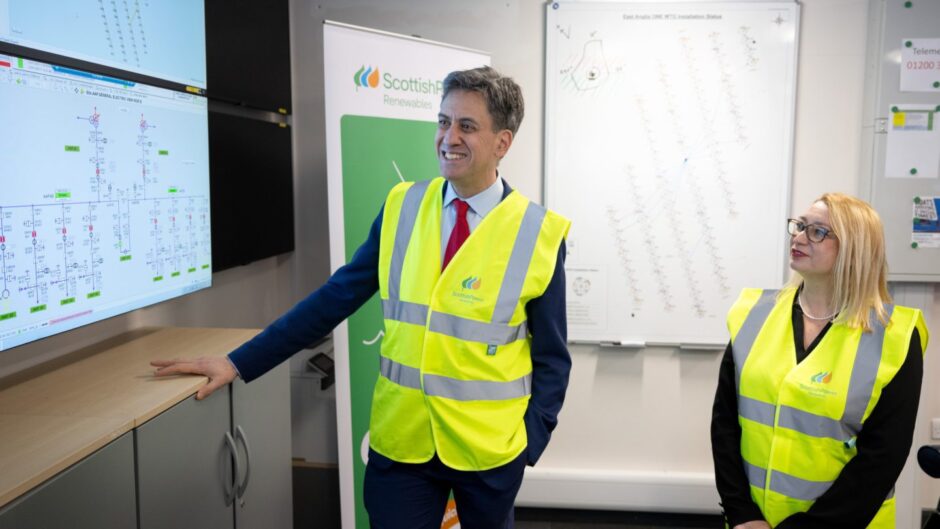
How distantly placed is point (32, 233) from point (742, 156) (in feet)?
8.72

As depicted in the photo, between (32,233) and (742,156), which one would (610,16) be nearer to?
(742,156)

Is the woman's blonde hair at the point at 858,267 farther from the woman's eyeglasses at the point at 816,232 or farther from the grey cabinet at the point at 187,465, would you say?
the grey cabinet at the point at 187,465

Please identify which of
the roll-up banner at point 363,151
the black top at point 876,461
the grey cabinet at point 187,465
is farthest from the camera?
the roll-up banner at point 363,151

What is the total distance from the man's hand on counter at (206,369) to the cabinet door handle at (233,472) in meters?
0.18

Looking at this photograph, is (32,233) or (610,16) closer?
(32,233)

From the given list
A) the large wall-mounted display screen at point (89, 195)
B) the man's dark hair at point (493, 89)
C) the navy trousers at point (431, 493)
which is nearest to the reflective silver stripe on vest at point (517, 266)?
the man's dark hair at point (493, 89)

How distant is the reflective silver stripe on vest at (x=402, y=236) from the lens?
159 centimetres

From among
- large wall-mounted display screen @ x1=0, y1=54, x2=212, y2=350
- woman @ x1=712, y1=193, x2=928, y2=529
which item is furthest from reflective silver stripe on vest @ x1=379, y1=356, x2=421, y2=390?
woman @ x1=712, y1=193, x2=928, y2=529

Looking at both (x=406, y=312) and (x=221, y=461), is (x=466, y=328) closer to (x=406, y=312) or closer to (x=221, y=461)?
(x=406, y=312)

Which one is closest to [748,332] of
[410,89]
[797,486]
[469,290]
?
[797,486]

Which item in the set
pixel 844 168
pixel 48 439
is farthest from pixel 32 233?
pixel 844 168

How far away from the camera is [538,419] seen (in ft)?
5.29

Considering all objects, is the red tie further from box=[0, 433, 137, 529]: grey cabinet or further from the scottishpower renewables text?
the scottishpower renewables text

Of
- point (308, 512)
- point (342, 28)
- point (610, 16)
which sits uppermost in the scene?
point (610, 16)
